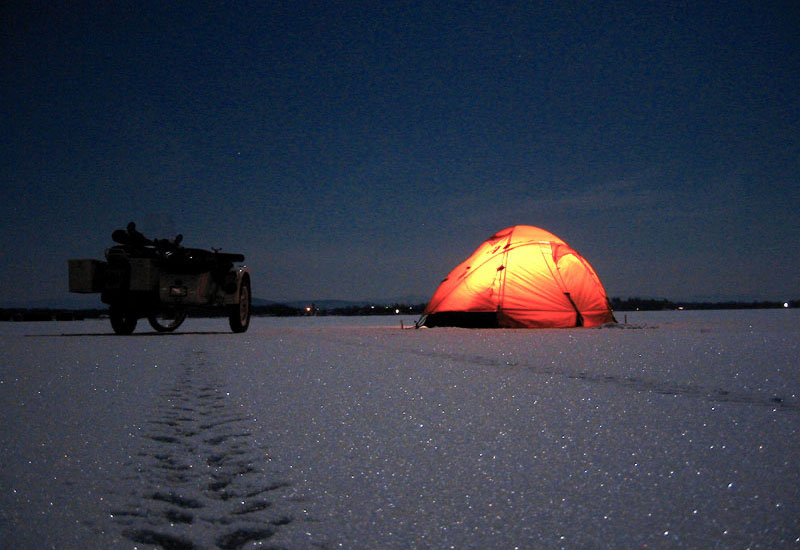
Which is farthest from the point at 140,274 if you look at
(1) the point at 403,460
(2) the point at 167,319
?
(1) the point at 403,460

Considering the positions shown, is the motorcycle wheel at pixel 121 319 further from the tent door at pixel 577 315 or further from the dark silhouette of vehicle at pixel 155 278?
the tent door at pixel 577 315

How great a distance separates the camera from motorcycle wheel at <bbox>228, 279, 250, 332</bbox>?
38.8 feet

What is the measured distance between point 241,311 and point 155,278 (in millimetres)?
1860

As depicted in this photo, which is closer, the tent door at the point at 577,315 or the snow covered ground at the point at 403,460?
the snow covered ground at the point at 403,460

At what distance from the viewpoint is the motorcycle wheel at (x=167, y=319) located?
12.2m

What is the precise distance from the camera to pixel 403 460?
7.84 ft

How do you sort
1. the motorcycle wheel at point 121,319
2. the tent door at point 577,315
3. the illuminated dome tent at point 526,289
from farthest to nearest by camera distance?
the tent door at point 577,315, the illuminated dome tent at point 526,289, the motorcycle wheel at point 121,319

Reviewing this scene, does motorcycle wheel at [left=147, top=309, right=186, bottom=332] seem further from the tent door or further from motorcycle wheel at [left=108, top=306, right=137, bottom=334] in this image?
the tent door

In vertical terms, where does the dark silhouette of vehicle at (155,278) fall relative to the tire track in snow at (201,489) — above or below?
above

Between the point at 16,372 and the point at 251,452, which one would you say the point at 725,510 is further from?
the point at 16,372

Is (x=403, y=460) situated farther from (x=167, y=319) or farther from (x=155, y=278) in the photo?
(x=167, y=319)

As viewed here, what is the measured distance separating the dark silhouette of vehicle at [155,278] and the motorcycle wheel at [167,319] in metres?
0.17

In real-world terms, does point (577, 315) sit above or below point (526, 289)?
below

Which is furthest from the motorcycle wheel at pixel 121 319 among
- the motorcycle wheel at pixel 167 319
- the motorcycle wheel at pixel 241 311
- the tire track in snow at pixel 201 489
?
the tire track in snow at pixel 201 489
